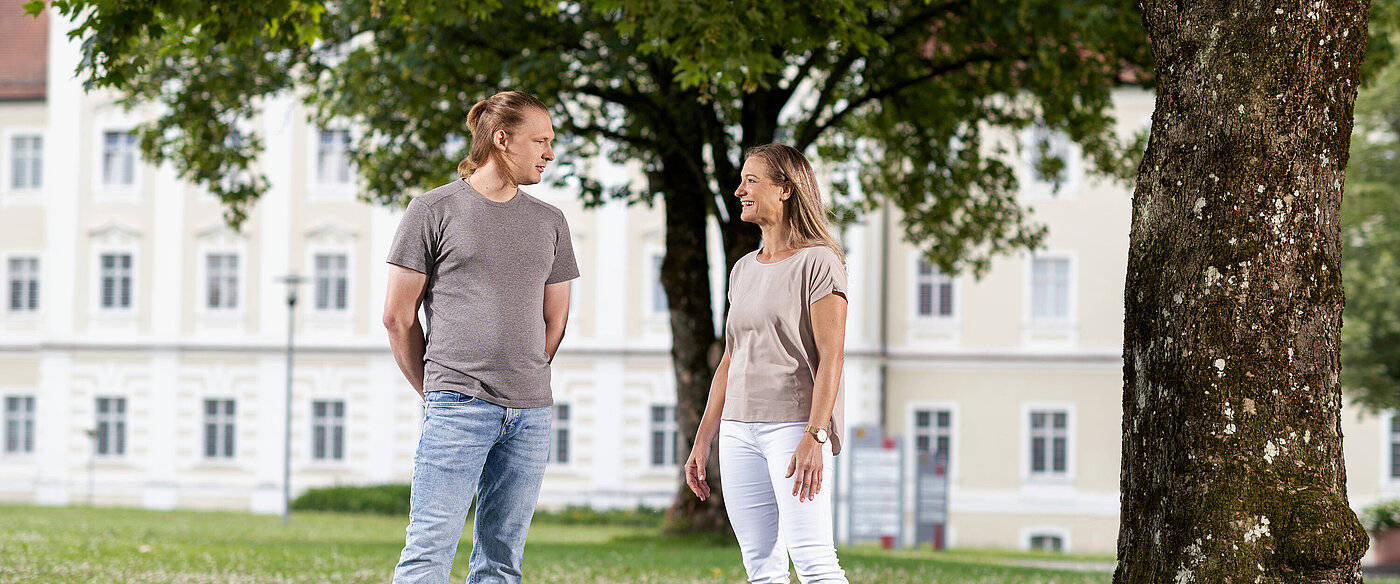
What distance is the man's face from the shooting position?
4023mm

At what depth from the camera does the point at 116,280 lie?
34.8 m

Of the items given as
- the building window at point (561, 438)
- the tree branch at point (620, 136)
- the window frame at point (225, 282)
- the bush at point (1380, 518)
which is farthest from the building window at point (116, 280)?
the bush at point (1380, 518)

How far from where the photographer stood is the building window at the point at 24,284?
3591cm

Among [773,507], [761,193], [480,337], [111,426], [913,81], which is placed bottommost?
[111,426]

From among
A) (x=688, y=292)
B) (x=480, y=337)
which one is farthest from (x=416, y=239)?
(x=688, y=292)

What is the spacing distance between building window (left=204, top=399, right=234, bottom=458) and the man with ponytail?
32286 mm

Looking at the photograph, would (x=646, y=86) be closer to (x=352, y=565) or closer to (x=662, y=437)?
(x=352, y=565)

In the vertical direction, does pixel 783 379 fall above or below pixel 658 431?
above

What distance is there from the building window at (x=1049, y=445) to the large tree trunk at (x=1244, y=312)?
28.4 m

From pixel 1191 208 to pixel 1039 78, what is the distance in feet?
33.3

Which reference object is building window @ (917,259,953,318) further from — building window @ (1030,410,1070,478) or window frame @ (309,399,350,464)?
window frame @ (309,399,350,464)

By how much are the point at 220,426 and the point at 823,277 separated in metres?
32.8

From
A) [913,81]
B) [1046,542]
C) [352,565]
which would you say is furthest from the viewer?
[1046,542]

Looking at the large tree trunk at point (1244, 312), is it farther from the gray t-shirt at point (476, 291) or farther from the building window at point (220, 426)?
the building window at point (220, 426)
